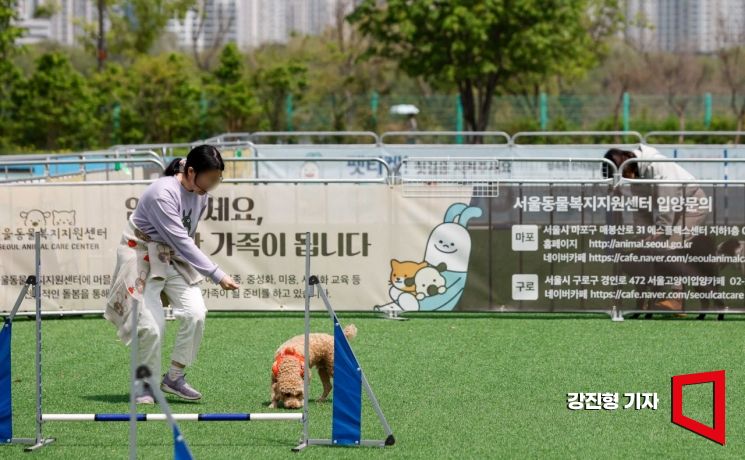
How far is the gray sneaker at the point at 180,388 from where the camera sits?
28.5ft

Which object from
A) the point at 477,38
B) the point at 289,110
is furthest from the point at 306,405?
the point at 289,110

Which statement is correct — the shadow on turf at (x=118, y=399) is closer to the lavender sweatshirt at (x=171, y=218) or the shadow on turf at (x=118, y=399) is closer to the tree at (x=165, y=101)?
the lavender sweatshirt at (x=171, y=218)

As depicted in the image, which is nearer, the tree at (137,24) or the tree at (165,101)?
the tree at (165,101)

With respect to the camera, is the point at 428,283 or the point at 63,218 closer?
the point at 63,218

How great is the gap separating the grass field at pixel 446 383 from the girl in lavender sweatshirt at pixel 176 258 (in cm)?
38

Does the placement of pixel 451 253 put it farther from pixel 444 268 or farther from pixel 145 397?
pixel 145 397

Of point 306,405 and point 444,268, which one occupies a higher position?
point 444,268

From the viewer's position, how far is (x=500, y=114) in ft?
140

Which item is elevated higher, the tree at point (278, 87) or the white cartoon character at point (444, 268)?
the tree at point (278, 87)

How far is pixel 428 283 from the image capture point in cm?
1291

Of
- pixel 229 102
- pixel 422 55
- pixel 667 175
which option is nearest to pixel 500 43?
pixel 422 55

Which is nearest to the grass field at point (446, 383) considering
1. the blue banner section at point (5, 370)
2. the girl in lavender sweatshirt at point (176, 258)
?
the blue banner section at point (5, 370)

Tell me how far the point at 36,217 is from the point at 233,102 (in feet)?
90.7

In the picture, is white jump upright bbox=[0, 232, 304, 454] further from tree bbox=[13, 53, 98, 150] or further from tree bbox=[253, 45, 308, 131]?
tree bbox=[253, 45, 308, 131]
